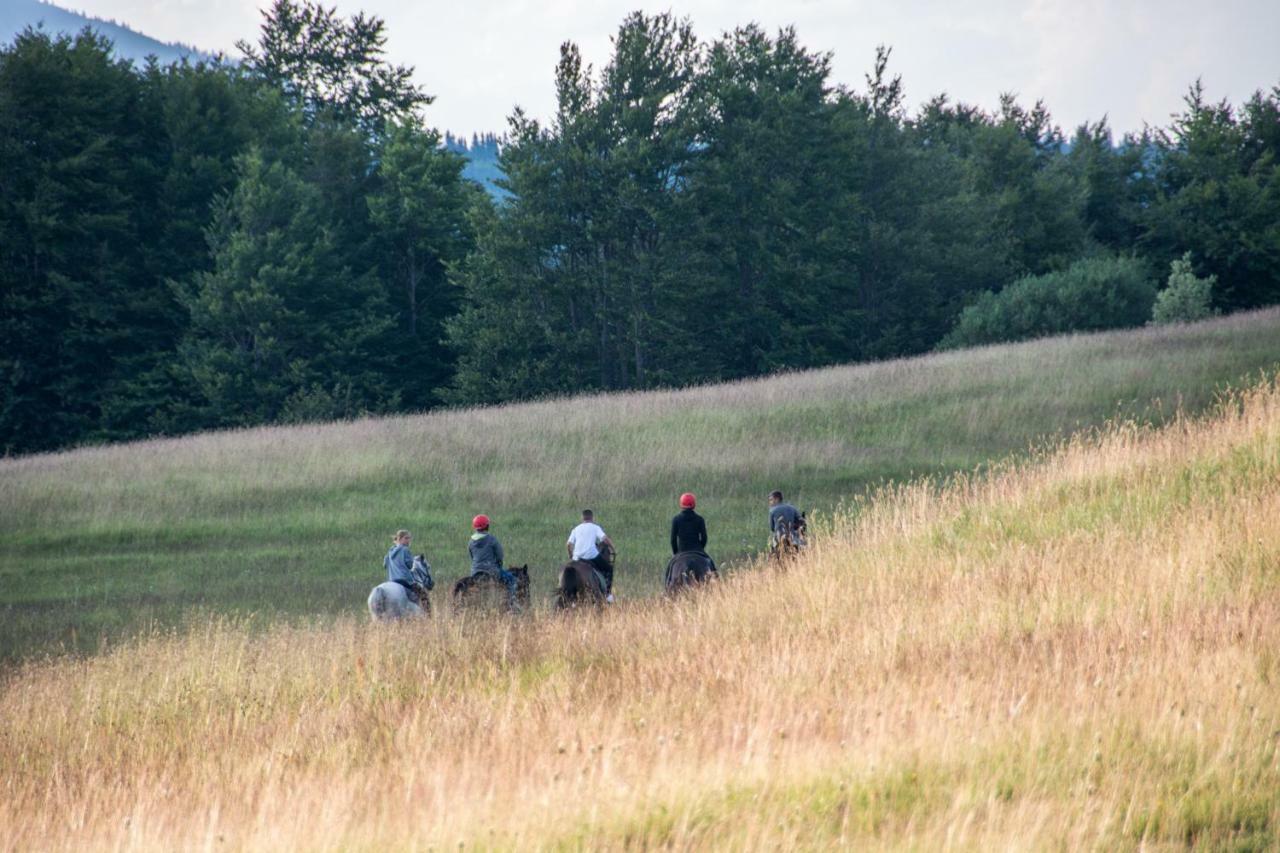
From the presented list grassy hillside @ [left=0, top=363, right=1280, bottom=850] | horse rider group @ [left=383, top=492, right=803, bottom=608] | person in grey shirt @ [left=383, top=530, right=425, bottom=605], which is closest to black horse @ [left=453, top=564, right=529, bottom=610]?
horse rider group @ [left=383, top=492, right=803, bottom=608]

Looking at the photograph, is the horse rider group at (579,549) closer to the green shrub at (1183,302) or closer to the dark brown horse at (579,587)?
the dark brown horse at (579,587)

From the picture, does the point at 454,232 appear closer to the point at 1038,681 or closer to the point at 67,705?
the point at 67,705

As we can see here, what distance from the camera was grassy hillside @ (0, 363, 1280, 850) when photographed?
5848 mm

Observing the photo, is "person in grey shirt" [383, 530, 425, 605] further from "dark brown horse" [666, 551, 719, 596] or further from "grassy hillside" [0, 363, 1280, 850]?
"dark brown horse" [666, 551, 719, 596]

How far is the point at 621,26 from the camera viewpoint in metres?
54.5

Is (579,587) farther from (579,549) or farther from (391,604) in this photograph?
(391,604)

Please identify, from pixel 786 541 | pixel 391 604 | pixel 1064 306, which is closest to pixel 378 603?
pixel 391 604

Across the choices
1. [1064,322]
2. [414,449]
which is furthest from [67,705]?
[1064,322]

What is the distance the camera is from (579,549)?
1409 centimetres

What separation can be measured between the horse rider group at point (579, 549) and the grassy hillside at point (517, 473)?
224 cm

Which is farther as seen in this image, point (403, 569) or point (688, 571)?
point (403, 569)

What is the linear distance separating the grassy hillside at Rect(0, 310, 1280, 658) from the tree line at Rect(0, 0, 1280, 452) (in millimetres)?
19050

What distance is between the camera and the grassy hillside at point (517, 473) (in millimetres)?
18953

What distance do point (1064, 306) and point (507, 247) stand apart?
24.2 m
